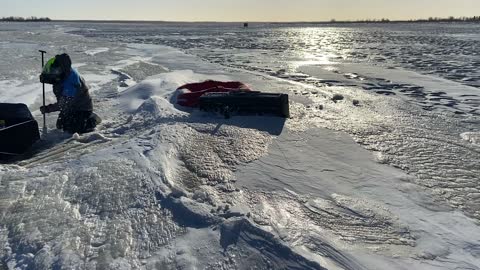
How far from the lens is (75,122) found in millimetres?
6133

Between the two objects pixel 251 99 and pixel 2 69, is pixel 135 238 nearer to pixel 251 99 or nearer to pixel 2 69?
pixel 251 99

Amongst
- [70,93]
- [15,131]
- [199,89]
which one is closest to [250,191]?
[15,131]

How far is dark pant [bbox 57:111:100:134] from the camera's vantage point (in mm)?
6125

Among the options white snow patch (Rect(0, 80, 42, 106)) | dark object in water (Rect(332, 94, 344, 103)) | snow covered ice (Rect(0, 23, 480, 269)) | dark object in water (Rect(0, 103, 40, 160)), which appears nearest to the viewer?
snow covered ice (Rect(0, 23, 480, 269))

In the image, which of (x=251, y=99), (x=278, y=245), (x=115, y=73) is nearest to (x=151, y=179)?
(x=278, y=245)

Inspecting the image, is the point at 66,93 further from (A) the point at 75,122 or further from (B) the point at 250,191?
(B) the point at 250,191

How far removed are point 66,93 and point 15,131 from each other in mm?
1105

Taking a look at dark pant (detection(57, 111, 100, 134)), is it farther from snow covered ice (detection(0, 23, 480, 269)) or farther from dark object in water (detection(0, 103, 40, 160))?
dark object in water (detection(0, 103, 40, 160))

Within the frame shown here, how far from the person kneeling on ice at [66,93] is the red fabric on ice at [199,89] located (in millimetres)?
1886

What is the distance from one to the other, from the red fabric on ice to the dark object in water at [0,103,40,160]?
2.69 meters

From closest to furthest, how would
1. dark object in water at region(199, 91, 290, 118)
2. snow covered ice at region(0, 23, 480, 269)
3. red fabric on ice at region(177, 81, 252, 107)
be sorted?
snow covered ice at region(0, 23, 480, 269) < dark object in water at region(199, 91, 290, 118) < red fabric on ice at region(177, 81, 252, 107)

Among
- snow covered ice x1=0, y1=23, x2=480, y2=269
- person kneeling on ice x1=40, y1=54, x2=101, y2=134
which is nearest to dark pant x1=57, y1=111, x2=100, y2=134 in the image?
person kneeling on ice x1=40, y1=54, x2=101, y2=134

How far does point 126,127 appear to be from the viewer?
252 inches

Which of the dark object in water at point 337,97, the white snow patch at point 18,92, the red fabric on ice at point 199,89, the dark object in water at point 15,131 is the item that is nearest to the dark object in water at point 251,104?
the red fabric on ice at point 199,89
